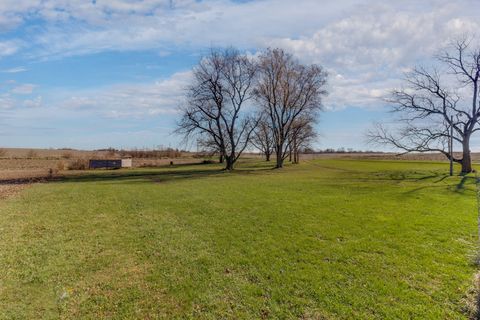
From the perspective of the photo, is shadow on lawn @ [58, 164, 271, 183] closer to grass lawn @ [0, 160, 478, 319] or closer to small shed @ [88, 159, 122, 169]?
small shed @ [88, 159, 122, 169]

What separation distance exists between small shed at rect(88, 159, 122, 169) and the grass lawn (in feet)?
98.5

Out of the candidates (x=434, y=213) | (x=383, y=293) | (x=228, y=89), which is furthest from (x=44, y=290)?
(x=228, y=89)

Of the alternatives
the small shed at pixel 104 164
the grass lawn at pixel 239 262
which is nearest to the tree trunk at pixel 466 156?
the grass lawn at pixel 239 262

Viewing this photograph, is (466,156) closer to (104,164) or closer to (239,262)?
(239,262)

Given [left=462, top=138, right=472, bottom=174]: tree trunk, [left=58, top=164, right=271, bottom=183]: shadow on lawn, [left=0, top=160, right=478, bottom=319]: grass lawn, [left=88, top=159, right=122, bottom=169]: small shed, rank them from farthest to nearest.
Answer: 1. [left=88, top=159, right=122, bottom=169]: small shed
2. [left=462, top=138, right=472, bottom=174]: tree trunk
3. [left=58, top=164, right=271, bottom=183]: shadow on lawn
4. [left=0, top=160, right=478, bottom=319]: grass lawn

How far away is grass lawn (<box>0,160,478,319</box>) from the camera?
389cm

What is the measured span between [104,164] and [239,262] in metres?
37.5

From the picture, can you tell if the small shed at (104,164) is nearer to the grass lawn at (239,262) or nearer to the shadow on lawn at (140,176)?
the shadow on lawn at (140,176)

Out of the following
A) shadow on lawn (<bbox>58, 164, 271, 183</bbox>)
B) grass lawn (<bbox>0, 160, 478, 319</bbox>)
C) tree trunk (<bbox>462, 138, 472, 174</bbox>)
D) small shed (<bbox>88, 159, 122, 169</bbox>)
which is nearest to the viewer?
grass lawn (<bbox>0, 160, 478, 319</bbox>)

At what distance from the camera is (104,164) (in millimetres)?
38594

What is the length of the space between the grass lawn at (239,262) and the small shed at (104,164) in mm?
30017

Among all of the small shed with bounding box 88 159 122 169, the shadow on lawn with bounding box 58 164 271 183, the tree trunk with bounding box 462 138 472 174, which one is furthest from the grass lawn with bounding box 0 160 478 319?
the small shed with bounding box 88 159 122 169

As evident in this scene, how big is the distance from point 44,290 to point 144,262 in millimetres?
1553

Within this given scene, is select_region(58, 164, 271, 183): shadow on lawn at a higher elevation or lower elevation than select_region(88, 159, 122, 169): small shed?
lower
